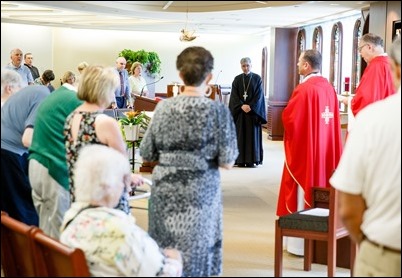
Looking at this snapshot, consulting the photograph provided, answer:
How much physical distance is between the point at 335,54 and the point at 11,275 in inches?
406

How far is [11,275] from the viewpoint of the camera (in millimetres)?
4168

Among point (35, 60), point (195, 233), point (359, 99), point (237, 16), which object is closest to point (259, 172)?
point (237, 16)

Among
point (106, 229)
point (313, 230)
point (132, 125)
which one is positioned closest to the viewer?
point (106, 229)

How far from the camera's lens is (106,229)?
3.45m

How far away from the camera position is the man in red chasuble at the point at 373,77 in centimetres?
617

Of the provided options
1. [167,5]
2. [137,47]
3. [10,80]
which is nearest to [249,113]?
[167,5]

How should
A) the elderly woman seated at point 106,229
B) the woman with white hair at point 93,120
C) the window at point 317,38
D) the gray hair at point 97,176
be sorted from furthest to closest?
1. the window at point 317,38
2. the woman with white hair at point 93,120
3. the gray hair at point 97,176
4. the elderly woman seated at point 106,229

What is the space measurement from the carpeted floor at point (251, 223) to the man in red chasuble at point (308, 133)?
0.49 m

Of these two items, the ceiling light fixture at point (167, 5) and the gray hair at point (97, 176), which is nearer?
the gray hair at point (97, 176)

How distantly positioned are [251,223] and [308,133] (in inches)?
59.1

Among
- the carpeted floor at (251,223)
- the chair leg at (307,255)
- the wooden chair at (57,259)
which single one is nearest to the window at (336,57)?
the carpeted floor at (251,223)

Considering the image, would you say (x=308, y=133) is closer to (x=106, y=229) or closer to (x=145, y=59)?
(x=106, y=229)

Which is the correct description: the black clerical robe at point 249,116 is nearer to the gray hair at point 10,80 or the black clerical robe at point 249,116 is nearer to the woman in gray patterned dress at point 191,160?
the gray hair at point 10,80

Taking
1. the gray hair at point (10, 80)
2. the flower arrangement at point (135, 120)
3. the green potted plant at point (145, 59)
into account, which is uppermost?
the green potted plant at point (145, 59)
